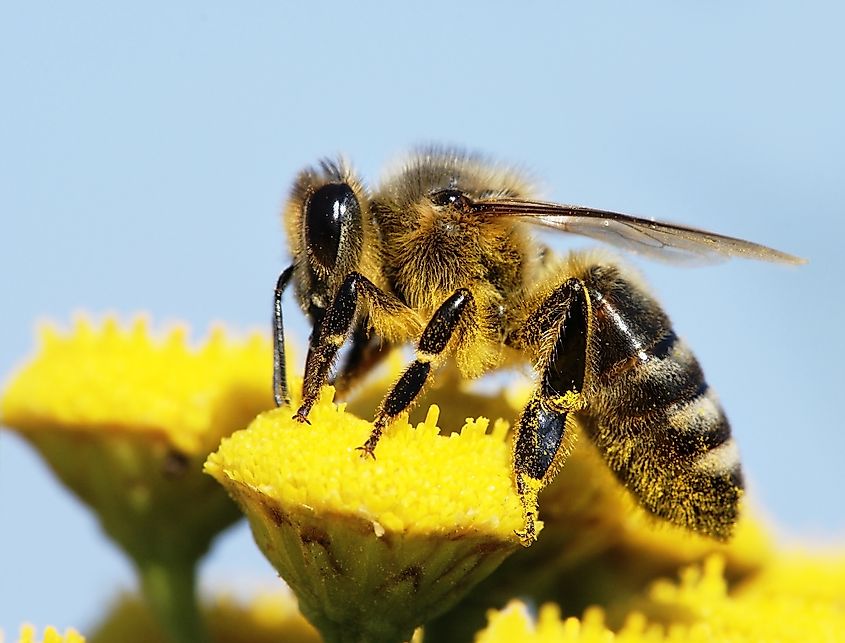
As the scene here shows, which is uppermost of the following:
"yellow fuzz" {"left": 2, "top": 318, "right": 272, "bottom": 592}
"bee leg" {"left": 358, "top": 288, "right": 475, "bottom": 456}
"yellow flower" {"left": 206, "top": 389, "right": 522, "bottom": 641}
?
"yellow fuzz" {"left": 2, "top": 318, "right": 272, "bottom": 592}

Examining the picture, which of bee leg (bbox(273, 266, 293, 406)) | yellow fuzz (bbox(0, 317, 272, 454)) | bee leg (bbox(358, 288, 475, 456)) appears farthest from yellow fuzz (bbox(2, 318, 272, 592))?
bee leg (bbox(358, 288, 475, 456))

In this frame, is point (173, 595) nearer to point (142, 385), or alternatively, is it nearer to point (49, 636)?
point (142, 385)

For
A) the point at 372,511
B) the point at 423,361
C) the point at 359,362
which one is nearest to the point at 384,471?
the point at 372,511

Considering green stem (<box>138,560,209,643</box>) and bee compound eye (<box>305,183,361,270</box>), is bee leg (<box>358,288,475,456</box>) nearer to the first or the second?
bee compound eye (<box>305,183,361,270</box>)

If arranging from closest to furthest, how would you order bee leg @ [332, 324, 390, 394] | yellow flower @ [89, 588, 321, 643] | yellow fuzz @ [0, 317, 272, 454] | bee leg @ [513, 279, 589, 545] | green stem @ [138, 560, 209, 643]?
bee leg @ [513, 279, 589, 545] → bee leg @ [332, 324, 390, 394] → yellow fuzz @ [0, 317, 272, 454] → green stem @ [138, 560, 209, 643] → yellow flower @ [89, 588, 321, 643]

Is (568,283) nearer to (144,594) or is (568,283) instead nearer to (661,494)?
(661,494)

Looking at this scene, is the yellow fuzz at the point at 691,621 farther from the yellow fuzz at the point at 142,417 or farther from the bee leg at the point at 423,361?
the yellow fuzz at the point at 142,417

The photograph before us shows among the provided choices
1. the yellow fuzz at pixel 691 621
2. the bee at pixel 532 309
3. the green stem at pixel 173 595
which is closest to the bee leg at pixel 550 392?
the bee at pixel 532 309
